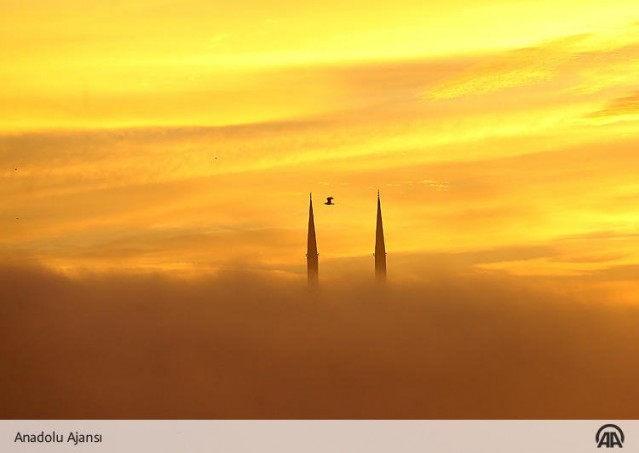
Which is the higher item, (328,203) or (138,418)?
(328,203)

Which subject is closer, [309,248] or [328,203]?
[328,203]

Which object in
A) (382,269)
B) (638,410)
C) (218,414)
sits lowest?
(218,414)

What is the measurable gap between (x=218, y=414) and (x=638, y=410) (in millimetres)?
17747

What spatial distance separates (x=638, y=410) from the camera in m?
18.9
